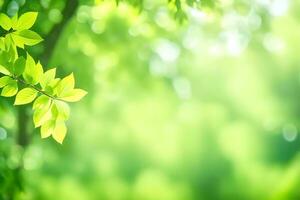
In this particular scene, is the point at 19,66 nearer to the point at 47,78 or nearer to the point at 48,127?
the point at 47,78

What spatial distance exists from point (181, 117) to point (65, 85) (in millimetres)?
7941

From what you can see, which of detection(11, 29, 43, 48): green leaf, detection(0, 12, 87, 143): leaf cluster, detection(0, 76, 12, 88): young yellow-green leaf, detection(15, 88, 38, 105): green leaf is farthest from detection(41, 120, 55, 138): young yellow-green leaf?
detection(11, 29, 43, 48): green leaf

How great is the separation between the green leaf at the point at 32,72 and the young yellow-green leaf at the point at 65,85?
0.33 feet

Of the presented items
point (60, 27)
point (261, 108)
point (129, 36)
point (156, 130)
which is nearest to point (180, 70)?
point (129, 36)

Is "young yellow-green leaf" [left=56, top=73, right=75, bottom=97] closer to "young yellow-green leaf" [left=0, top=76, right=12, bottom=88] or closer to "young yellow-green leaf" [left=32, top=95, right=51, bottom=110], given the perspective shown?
"young yellow-green leaf" [left=32, top=95, right=51, bottom=110]

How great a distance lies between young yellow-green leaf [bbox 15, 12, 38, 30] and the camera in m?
2.10

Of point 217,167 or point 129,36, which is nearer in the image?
point 129,36

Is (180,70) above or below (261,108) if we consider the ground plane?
below

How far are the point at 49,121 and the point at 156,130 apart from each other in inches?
314

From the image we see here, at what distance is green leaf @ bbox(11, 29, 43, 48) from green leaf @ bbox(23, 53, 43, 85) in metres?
0.09

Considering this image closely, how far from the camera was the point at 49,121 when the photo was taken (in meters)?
2.16

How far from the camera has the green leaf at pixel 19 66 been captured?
209 cm

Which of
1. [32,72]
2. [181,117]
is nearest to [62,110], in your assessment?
[32,72]

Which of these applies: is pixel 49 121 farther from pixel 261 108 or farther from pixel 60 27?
pixel 261 108
